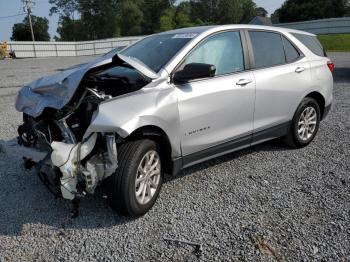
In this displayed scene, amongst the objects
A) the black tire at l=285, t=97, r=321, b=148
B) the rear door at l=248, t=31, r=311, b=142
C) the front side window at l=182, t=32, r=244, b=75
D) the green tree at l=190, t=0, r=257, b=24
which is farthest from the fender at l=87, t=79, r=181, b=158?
the green tree at l=190, t=0, r=257, b=24

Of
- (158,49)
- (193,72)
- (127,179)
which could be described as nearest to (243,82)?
(193,72)

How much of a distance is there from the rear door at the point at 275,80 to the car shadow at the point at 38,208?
3.47 ft

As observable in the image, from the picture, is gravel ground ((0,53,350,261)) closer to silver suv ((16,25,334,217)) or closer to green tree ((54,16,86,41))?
silver suv ((16,25,334,217))

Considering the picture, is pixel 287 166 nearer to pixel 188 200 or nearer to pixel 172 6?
pixel 188 200

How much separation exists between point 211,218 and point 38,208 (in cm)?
177

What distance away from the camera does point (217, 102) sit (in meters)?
3.81

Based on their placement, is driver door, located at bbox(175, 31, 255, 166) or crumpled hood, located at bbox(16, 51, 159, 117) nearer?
crumpled hood, located at bbox(16, 51, 159, 117)

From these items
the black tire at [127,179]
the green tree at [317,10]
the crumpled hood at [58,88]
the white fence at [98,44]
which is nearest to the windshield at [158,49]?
the crumpled hood at [58,88]

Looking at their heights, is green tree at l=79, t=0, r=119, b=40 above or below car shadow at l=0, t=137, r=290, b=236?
above

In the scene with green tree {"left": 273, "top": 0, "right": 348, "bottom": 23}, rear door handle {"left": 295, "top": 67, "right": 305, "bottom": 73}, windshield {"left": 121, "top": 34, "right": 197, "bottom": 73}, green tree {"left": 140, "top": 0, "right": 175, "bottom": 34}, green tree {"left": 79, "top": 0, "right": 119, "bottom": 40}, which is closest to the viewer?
windshield {"left": 121, "top": 34, "right": 197, "bottom": 73}

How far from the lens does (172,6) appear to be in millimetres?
78938

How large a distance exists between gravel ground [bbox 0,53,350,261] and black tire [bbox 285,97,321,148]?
0.37m

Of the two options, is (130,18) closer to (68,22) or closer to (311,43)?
(68,22)

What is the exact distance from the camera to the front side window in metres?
3.81
